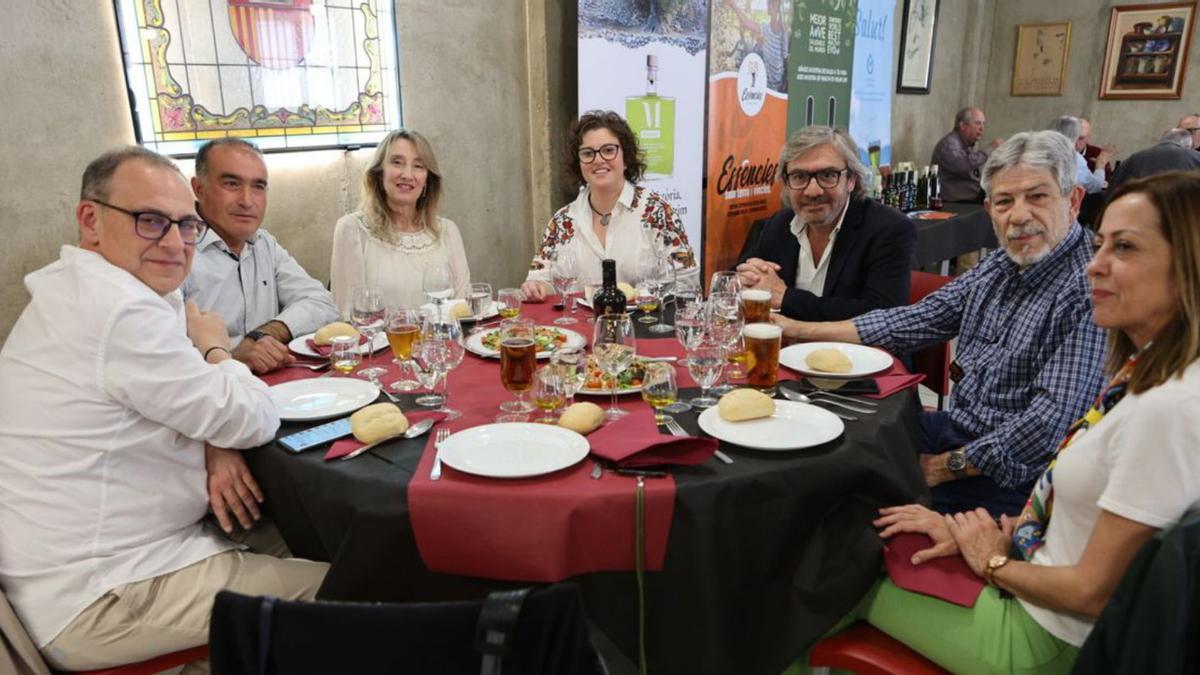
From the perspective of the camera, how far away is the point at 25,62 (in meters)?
2.51

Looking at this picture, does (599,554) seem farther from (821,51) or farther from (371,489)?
(821,51)

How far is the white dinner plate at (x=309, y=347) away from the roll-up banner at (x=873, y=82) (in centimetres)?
539

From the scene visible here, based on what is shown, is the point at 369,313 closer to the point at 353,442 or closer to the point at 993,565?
the point at 353,442

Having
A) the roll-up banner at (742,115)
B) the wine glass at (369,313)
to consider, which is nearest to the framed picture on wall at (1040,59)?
the roll-up banner at (742,115)

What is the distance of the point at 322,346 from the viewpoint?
216 centimetres

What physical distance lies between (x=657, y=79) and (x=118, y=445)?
12.2 ft

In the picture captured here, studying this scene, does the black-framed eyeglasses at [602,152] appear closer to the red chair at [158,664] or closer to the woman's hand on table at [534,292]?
the woman's hand on table at [534,292]

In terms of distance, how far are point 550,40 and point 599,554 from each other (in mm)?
3582

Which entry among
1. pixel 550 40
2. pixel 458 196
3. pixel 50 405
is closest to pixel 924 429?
pixel 50 405

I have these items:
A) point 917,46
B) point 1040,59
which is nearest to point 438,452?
point 917,46

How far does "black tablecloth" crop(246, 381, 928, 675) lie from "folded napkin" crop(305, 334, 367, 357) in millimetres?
673

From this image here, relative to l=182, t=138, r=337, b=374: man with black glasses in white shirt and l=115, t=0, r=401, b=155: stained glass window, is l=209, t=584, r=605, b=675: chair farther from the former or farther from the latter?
l=115, t=0, r=401, b=155: stained glass window

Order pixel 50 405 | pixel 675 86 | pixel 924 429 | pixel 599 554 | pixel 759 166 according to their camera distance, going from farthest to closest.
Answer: pixel 759 166
pixel 675 86
pixel 924 429
pixel 50 405
pixel 599 554

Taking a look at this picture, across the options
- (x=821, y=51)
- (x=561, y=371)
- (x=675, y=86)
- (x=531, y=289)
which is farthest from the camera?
(x=821, y=51)
